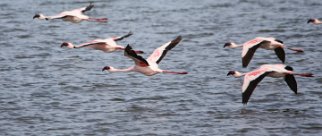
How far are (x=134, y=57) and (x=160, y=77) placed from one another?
3.51 meters

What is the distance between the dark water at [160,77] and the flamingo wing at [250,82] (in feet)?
1.13

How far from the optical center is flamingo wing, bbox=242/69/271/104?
14711 mm

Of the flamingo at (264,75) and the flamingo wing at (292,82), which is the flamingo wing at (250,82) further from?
the flamingo wing at (292,82)


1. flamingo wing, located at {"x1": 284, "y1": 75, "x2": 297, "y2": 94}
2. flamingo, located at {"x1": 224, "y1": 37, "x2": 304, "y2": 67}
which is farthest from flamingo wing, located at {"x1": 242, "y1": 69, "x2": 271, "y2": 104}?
flamingo, located at {"x1": 224, "y1": 37, "x2": 304, "y2": 67}

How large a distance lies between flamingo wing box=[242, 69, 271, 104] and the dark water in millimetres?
344

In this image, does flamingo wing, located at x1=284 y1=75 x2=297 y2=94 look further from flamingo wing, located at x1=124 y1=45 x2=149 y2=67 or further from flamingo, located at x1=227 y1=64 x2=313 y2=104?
flamingo wing, located at x1=124 y1=45 x2=149 y2=67

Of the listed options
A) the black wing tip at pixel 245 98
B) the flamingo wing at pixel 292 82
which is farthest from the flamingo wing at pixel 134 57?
the flamingo wing at pixel 292 82

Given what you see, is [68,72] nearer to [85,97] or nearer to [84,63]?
[84,63]

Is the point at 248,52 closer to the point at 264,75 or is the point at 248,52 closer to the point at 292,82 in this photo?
the point at 292,82

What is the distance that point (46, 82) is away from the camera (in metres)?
18.5

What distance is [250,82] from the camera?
14.9m

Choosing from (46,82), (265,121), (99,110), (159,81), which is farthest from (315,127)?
(46,82)

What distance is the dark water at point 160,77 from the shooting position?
1457 cm

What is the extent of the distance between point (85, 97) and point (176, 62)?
14.4ft
